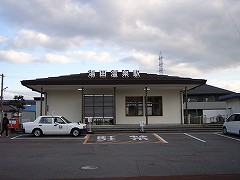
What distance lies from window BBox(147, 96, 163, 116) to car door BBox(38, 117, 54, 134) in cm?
1153

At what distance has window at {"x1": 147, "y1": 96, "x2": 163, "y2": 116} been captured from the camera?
96.8 ft

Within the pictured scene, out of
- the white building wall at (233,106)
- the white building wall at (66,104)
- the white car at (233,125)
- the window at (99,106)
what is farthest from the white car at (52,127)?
the white building wall at (233,106)

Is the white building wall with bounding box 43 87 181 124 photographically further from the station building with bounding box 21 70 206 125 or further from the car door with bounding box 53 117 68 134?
the car door with bounding box 53 117 68 134

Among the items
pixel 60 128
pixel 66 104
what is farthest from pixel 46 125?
pixel 66 104

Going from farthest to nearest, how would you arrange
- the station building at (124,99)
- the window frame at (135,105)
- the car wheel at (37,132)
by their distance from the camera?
the window frame at (135,105) < the station building at (124,99) < the car wheel at (37,132)

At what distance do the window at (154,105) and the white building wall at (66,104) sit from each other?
6492 mm

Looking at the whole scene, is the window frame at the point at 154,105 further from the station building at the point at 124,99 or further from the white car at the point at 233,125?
the white car at the point at 233,125

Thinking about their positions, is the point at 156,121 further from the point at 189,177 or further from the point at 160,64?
the point at 160,64

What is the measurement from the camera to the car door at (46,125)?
2038 cm

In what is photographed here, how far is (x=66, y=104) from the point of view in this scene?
95.6ft

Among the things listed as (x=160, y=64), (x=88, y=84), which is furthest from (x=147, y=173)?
(x=160, y=64)

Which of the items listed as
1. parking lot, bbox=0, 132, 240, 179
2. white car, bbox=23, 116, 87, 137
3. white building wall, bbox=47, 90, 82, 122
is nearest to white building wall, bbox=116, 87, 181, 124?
white building wall, bbox=47, 90, 82, 122

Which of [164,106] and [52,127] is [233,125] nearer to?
[164,106]

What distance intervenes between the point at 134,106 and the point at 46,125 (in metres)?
11.0
